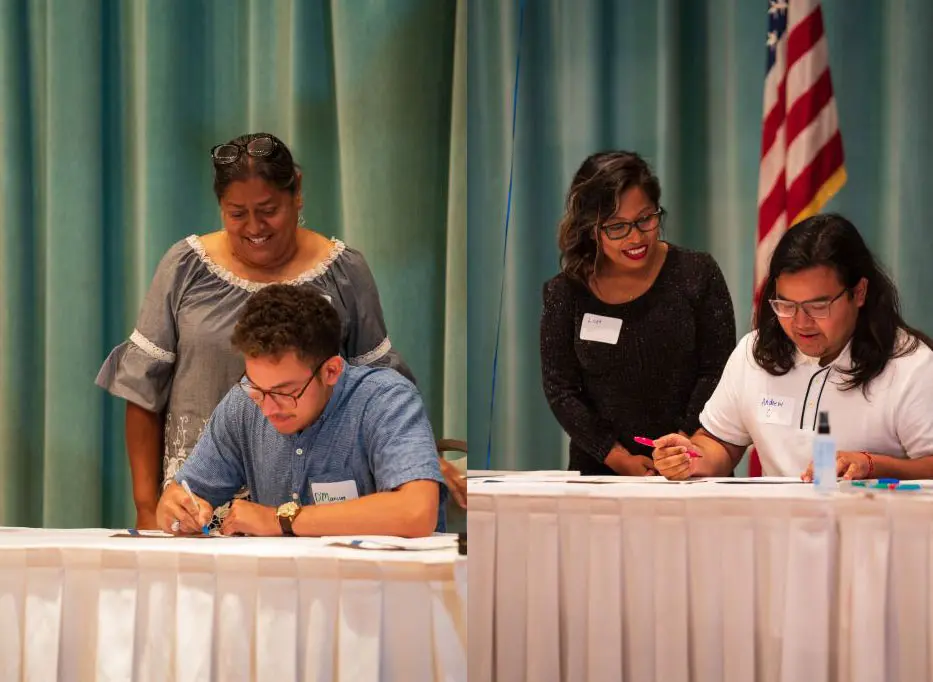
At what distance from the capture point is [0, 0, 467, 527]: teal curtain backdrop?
2043 millimetres

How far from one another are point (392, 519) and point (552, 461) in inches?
16.6

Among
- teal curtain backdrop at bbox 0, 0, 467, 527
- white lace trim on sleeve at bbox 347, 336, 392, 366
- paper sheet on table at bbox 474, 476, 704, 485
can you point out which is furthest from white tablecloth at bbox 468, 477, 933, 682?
teal curtain backdrop at bbox 0, 0, 467, 527

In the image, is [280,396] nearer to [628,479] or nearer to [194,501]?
[194,501]

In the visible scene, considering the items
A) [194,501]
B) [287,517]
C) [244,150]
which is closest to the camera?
[287,517]

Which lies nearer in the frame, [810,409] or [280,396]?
[810,409]

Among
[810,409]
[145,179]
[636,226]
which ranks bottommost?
[810,409]

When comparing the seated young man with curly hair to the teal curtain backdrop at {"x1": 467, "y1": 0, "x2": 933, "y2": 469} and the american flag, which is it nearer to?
the teal curtain backdrop at {"x1": 467, "y1": 0, "x2": 933, "y2": 469}

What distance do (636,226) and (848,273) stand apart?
27 centimetres

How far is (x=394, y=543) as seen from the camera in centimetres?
134

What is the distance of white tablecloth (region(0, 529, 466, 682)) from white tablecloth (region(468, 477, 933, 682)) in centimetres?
8

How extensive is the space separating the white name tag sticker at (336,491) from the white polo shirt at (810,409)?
695 millimetres

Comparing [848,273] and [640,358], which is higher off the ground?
[848,273]

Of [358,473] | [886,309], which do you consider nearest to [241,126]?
[358,473]

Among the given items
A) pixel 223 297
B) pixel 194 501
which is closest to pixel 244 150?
pixel 223 297
